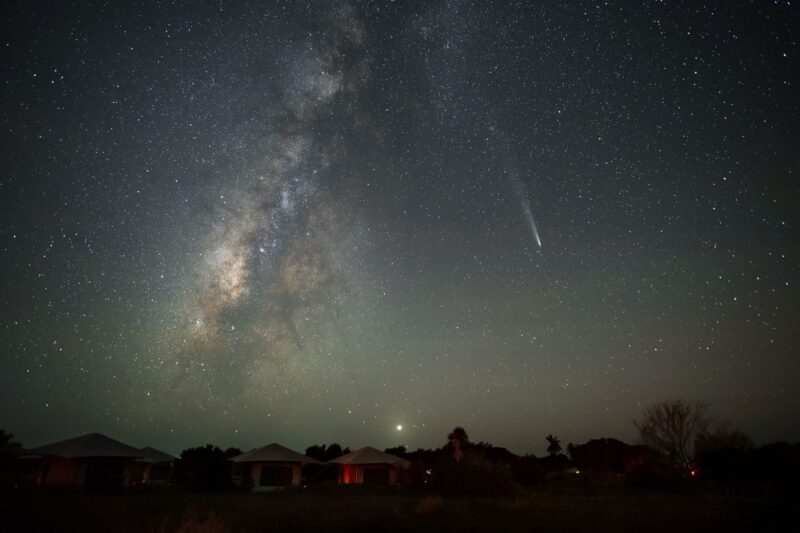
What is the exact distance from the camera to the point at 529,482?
40.7 meters

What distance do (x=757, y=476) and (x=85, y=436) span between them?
45.2m

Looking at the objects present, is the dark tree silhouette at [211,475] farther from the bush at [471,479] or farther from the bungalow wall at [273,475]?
the bush at [471,479]

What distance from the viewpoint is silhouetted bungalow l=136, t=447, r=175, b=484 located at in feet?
156

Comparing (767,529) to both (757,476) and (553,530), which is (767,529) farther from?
(757,476)

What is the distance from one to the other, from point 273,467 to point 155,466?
1677cm

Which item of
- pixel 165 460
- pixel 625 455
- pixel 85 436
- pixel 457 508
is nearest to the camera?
pixel 457 508

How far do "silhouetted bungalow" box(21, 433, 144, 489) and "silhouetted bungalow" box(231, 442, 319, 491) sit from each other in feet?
32.9

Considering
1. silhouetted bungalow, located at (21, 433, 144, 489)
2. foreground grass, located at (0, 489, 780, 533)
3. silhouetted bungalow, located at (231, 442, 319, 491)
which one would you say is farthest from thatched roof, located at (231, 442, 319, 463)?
foreground grass, located at (0, 489, 780, 533)

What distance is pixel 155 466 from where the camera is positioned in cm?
5325

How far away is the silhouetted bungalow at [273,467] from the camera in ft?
145

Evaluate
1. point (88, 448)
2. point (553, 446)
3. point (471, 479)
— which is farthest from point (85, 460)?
point (553, 446)

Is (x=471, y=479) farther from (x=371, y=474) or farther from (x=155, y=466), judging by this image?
(x=155, y=466)

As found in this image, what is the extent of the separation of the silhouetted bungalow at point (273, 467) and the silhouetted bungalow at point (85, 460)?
395 inches

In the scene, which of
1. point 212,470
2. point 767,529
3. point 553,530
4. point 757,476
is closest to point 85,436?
point 212,470
